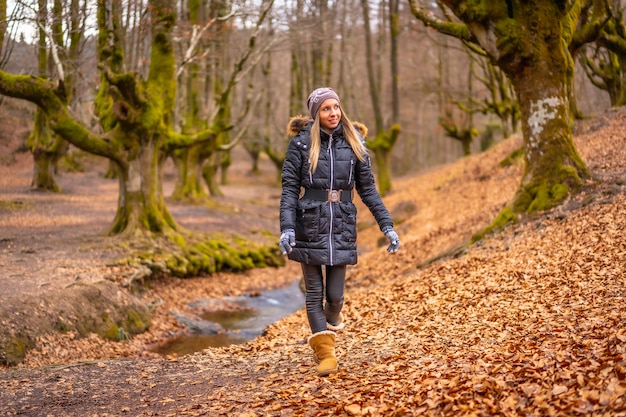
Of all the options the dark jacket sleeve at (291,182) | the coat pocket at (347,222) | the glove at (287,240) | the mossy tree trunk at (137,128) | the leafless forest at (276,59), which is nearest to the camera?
the glove at (287,240)

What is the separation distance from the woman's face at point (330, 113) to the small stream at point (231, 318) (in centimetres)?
528

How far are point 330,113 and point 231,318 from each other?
786cm

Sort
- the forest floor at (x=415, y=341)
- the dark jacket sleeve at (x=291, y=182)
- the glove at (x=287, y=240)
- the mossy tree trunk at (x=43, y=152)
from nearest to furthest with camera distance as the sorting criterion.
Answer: the forest floor at (x=415, y=341), the glove at (x=287, y=240), the dark jacket sleeve at (x=291, y=182), the mossy tree trunk at (x=43, y=152)

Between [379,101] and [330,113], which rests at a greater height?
[379,101]

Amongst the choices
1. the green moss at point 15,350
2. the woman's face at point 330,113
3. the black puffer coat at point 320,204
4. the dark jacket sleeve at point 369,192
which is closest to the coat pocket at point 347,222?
the black puffer coat at point 320,204

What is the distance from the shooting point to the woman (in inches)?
230

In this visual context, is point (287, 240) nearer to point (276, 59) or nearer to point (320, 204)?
point (320, 204)

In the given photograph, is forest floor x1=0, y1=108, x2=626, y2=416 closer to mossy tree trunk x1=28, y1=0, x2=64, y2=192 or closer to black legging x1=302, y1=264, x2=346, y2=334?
black legging x1=302, y1=264, x2=346, y2=334

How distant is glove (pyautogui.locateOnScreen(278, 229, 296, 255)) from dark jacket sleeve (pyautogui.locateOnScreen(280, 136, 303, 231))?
10 cm

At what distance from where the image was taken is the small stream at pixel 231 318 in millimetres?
10594

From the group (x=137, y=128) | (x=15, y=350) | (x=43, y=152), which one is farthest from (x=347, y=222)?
(x=43, y=152)

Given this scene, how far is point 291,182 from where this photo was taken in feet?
19.3

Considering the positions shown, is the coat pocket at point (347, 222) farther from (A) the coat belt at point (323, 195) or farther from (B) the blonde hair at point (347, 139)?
(B) the blonde hair at point (347, 139)

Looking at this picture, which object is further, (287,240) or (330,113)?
(330,113)
